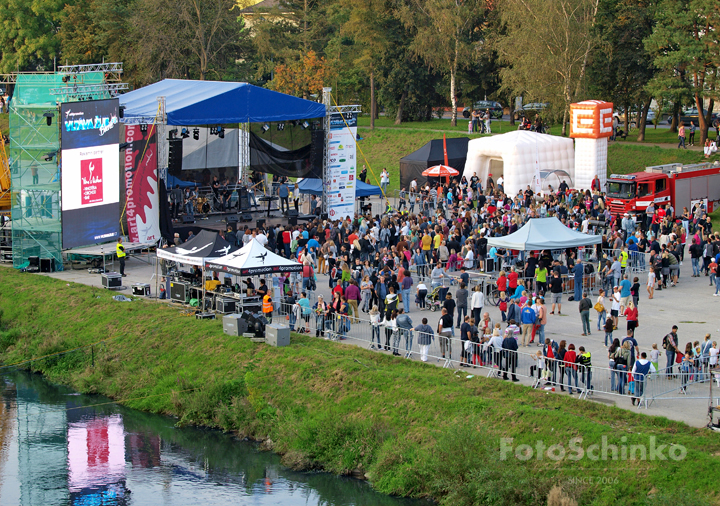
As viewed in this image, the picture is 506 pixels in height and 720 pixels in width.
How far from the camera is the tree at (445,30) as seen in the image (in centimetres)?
5491

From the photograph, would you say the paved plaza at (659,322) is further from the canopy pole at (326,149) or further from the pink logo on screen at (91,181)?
the canopy pole at (326,149)

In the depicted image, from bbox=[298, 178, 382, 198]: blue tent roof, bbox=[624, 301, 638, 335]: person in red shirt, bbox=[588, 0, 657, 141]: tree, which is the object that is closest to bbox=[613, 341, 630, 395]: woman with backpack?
bbox=[624, 301, 638, 335]: person in red shirt

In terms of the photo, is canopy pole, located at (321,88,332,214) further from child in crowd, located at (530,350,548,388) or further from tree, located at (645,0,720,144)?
child in crowd, located at (530,350,548,388)

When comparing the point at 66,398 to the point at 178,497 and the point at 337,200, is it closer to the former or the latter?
the point at 178,497

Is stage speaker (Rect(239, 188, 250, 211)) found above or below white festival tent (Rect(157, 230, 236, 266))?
above

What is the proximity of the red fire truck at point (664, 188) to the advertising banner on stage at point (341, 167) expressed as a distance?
1096 cm

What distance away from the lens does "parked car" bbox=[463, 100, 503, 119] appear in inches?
2406

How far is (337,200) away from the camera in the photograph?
36.3m

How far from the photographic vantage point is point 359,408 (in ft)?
63.1

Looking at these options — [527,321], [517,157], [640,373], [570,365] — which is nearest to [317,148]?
[517,157]

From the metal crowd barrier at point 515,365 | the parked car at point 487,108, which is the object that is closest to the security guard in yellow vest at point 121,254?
the metal crowd barrier at point 515,365

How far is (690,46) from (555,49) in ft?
25.0

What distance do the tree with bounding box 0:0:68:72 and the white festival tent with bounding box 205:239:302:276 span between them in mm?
63210

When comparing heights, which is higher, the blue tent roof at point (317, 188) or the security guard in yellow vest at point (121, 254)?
the blue tent roof at point (317, 188)
